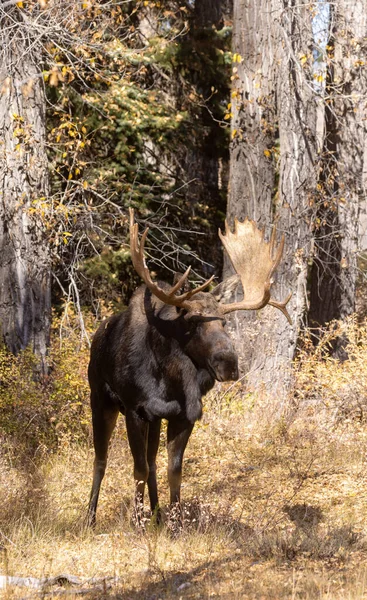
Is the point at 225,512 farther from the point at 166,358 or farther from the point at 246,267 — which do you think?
the point at 246,267

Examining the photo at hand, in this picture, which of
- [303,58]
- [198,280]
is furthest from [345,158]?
[198,280]

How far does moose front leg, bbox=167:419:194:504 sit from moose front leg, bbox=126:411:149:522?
0.22 metres

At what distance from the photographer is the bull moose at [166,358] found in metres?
6.92

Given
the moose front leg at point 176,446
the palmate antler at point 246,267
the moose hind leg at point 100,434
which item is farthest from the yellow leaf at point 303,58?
the moose front leg at point 176,446

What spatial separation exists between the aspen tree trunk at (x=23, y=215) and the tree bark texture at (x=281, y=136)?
3086mm

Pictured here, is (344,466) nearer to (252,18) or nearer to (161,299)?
(161,299)

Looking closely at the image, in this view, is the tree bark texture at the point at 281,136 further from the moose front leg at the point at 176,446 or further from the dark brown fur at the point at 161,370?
the moose front leg at the point at 176,446

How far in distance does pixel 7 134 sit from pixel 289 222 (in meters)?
4.47

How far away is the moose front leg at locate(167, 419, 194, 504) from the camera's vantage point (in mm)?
7207

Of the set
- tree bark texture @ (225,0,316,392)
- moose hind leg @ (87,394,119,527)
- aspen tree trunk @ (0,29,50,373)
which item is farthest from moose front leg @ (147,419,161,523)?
tree bark texture @ (225,0,316,392)

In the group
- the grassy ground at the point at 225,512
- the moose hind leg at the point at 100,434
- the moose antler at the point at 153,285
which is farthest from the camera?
the moose hind leg at the point at 100,434

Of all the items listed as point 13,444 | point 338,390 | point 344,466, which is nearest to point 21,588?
point 13,444

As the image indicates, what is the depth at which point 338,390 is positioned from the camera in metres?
11.2

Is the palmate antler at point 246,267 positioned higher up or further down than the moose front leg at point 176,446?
higher up
